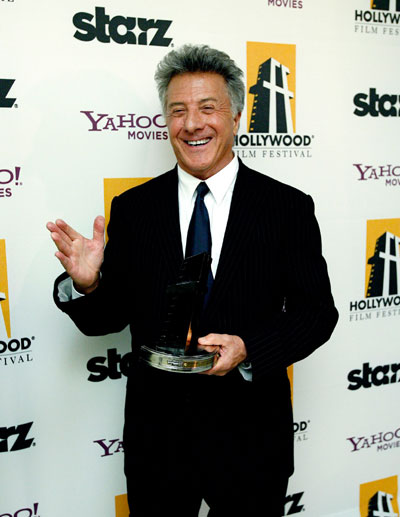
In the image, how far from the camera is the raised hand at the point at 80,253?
44.4 inches

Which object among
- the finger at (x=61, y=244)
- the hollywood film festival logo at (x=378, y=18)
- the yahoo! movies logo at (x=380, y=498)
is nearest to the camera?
the finger at (x=61, y=244)

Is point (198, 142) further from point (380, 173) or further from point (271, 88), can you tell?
point (380, 173)

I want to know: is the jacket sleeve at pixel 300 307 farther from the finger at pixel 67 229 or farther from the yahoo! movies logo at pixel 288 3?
the yahoo! movies logo at pixel 288 3

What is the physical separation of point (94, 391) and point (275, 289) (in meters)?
0.69

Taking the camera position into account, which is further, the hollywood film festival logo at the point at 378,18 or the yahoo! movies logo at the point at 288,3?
the hollywood film festival logo at the point at 378,18

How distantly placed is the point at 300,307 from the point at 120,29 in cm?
90

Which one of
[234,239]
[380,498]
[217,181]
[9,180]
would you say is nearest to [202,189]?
[217,181]

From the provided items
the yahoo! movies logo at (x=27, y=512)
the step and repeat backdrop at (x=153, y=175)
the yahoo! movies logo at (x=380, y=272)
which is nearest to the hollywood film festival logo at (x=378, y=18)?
the step and repeat backdrop at (x=153, y=175)

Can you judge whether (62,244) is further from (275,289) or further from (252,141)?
(252,141)

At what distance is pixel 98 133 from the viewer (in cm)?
151

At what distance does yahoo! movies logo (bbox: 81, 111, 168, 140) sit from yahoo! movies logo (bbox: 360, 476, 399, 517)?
1454 millimetres

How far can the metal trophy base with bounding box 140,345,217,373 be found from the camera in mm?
966

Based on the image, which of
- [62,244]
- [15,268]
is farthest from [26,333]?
[62,244]

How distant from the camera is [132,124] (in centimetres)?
154
